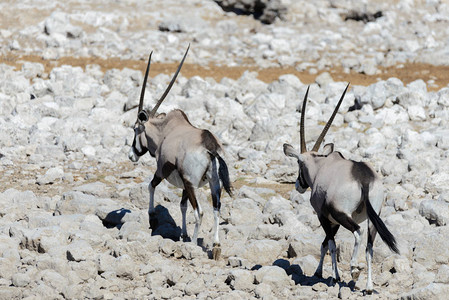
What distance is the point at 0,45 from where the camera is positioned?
29.3 meters

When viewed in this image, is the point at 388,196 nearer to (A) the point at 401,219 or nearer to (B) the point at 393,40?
(A) the point at 401,219

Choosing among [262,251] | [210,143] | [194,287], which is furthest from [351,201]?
[210,143]

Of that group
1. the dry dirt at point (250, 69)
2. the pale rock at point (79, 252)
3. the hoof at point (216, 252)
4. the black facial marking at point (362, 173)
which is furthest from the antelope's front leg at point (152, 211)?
the dry dirt at point (250, 69)

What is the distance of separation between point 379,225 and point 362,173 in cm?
64

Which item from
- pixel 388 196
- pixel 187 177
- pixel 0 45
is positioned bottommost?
pixel 0 45

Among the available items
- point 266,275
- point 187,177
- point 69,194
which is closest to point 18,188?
point 69,194

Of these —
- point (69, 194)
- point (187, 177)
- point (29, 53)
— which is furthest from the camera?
point (29, 53)

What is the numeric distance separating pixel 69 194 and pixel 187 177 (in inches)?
98.2

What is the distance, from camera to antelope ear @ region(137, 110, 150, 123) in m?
10.6

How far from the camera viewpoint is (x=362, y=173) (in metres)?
7.82

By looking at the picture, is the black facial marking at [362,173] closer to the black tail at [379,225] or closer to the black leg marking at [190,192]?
the black tail at [379,225]

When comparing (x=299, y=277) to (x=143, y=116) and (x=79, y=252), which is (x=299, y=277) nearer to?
(x=79, y=252)

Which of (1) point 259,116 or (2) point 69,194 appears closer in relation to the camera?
(2) point 69,194

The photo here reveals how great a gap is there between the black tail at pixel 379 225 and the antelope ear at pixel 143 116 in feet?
13.4
